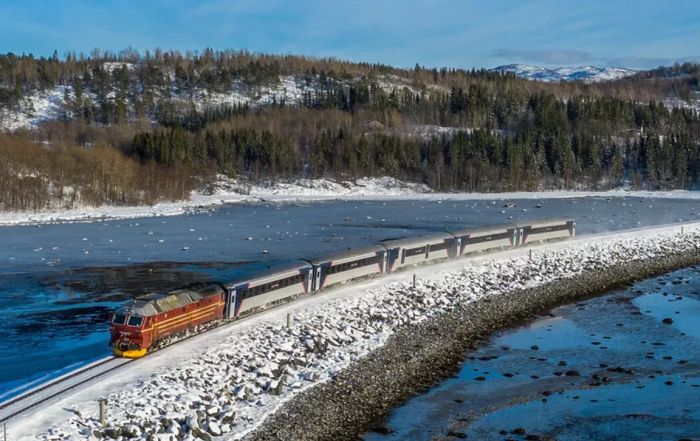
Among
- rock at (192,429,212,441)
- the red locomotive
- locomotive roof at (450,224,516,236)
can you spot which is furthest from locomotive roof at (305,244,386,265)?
rock at (192,429,212,441)

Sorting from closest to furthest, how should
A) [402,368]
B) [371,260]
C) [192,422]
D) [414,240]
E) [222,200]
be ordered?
[192,422] < [402,368] < [371,260] < [414,240] < [222,200]

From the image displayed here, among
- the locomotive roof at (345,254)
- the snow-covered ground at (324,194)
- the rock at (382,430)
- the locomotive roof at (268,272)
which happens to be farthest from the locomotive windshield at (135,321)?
the snow-covered ground at (324,194)

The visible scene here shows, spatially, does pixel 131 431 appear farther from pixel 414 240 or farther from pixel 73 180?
pixel 73 180

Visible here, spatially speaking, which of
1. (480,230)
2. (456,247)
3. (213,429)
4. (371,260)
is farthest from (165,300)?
(480,230)

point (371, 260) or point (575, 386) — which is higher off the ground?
point (371, 260)

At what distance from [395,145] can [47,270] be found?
118183 mm

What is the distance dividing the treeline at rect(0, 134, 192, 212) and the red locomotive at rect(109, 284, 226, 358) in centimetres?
6853

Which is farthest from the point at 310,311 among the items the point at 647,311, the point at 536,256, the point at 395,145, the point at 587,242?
the point at 395,145

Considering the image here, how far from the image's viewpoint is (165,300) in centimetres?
2672

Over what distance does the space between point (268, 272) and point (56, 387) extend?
13.5m

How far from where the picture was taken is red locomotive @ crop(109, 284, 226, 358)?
981 inches

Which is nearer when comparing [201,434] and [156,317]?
[201,434]

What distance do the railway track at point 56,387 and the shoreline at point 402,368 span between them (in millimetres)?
6253

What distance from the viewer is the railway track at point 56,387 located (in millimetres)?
19938
